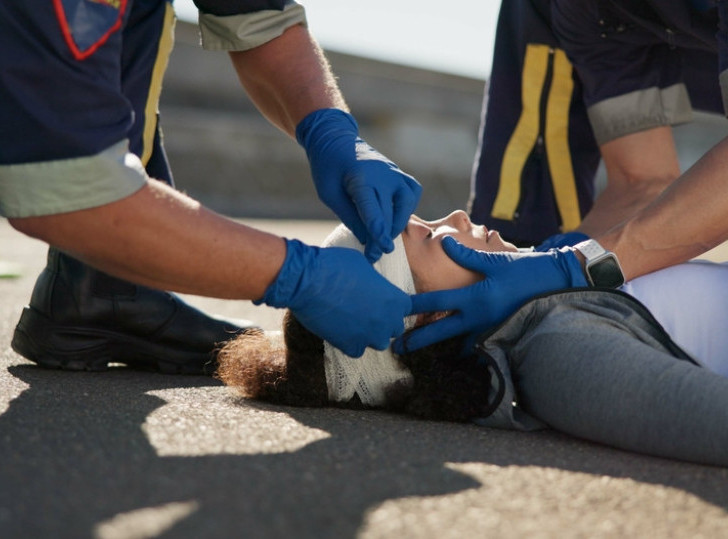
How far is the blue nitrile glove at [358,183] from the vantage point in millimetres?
1991

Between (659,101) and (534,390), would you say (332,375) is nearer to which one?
(534,390)

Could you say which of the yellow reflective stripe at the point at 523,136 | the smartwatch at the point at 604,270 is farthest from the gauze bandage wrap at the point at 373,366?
the yellow reflective stripe at the point at 523,136

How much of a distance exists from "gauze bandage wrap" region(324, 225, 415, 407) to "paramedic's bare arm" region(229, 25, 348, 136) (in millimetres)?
591

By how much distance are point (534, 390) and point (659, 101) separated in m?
1.58

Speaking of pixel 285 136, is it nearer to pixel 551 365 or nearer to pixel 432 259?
pixel 432 259

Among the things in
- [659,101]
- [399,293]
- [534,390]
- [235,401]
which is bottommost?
[235,401]

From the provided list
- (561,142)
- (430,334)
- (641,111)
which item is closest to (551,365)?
(430,334)

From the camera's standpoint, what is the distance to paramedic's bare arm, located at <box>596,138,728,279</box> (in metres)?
2.04

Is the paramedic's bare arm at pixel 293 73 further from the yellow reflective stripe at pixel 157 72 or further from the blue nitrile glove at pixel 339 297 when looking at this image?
the blue nitrile glove at pixel 339 297

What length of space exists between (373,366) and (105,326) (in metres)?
0.92

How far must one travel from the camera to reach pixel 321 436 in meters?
1.73

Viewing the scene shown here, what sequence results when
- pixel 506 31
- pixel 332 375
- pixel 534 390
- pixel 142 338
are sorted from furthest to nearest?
pixel 506 31, pixel 142 338, pixel 332 375, pixel 534 390

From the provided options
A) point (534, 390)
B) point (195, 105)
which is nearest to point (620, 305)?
point (534, 390)

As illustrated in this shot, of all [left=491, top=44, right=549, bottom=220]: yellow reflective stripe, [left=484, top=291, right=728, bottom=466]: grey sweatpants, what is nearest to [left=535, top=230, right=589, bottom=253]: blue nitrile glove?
[left=484, top=291, right=728, bottom=466]: grey sweatpants
